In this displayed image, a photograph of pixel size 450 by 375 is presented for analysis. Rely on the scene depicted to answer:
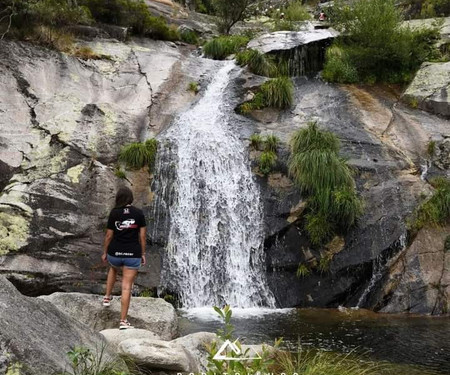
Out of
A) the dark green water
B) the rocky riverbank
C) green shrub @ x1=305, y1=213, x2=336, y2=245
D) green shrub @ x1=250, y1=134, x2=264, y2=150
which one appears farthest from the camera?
green shrub @ x1=250, y1=134, x2=264, y2=150

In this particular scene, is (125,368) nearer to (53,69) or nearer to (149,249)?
(149,249)

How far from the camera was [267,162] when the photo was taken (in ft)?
37.7

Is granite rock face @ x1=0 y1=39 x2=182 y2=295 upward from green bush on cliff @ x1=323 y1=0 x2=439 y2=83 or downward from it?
downward

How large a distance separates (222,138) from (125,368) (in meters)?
8.81

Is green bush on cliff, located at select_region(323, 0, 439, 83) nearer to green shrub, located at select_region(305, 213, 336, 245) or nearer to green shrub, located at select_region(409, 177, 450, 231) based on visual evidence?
green shrub, located at select_region(409, 177, 450, 231)

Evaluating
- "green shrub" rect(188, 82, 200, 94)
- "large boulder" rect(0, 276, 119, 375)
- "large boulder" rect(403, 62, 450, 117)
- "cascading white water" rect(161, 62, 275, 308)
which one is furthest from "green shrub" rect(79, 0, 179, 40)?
"large boulder" rect(0, 276, 119, 375)

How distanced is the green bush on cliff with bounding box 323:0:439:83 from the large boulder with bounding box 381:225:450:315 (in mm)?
6776

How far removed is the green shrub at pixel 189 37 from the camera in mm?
20920

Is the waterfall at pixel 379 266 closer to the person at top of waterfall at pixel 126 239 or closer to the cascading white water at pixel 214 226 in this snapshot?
the cascading white water at pixel 214 226

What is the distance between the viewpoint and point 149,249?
10.4m

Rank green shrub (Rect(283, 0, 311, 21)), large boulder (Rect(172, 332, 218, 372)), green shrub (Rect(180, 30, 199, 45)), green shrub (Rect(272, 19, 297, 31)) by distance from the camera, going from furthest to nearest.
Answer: green shrub (Rect(283, 0, 311, 21))
green shrub (Rect(272, 19, 297, 31))
green shrub (Rect(180, 30, 199, 45))
large boulder (Rect(172, 332, 218, 372))

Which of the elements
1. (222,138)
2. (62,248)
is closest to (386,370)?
(62,248)

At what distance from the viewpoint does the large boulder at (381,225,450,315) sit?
9.44 meters

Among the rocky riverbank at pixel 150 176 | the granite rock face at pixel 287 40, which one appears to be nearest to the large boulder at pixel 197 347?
the rocky riverbank at pixel 150 176
